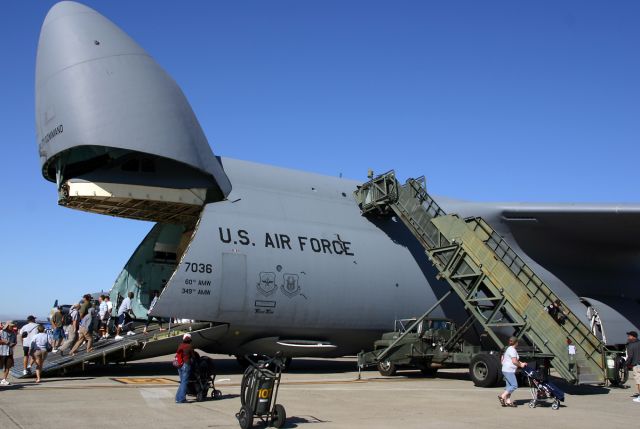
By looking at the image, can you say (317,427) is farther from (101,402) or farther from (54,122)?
(54,122)

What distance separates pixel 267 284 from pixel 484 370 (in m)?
5.53

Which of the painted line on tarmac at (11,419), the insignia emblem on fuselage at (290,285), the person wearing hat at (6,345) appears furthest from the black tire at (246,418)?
the person wearing hat at (6,345)

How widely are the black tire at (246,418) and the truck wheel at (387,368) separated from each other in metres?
9.13

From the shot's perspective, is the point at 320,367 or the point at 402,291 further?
the point at 320,367

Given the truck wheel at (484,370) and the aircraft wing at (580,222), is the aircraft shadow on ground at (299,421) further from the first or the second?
the aircraft wing at (580,222)

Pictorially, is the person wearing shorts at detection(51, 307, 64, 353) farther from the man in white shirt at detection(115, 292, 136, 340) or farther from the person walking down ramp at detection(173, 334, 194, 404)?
the person walking down ramp at detection(173, 334, 194, 404)

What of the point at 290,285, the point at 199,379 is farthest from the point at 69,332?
the point at 199,379

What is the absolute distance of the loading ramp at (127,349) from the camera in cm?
1395

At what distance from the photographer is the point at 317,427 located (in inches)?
327

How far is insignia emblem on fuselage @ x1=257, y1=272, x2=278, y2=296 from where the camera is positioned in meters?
15.3

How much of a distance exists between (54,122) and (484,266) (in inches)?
424

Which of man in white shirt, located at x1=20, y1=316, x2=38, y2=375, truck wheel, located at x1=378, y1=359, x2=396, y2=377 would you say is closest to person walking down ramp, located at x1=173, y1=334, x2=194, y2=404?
man in white shirt, located at x1=20, y1=316, x2=38, y2=375

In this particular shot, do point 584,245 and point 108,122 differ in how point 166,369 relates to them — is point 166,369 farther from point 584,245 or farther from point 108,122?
point 584,245

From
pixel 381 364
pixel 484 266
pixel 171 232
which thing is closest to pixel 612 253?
pixel 484 266
